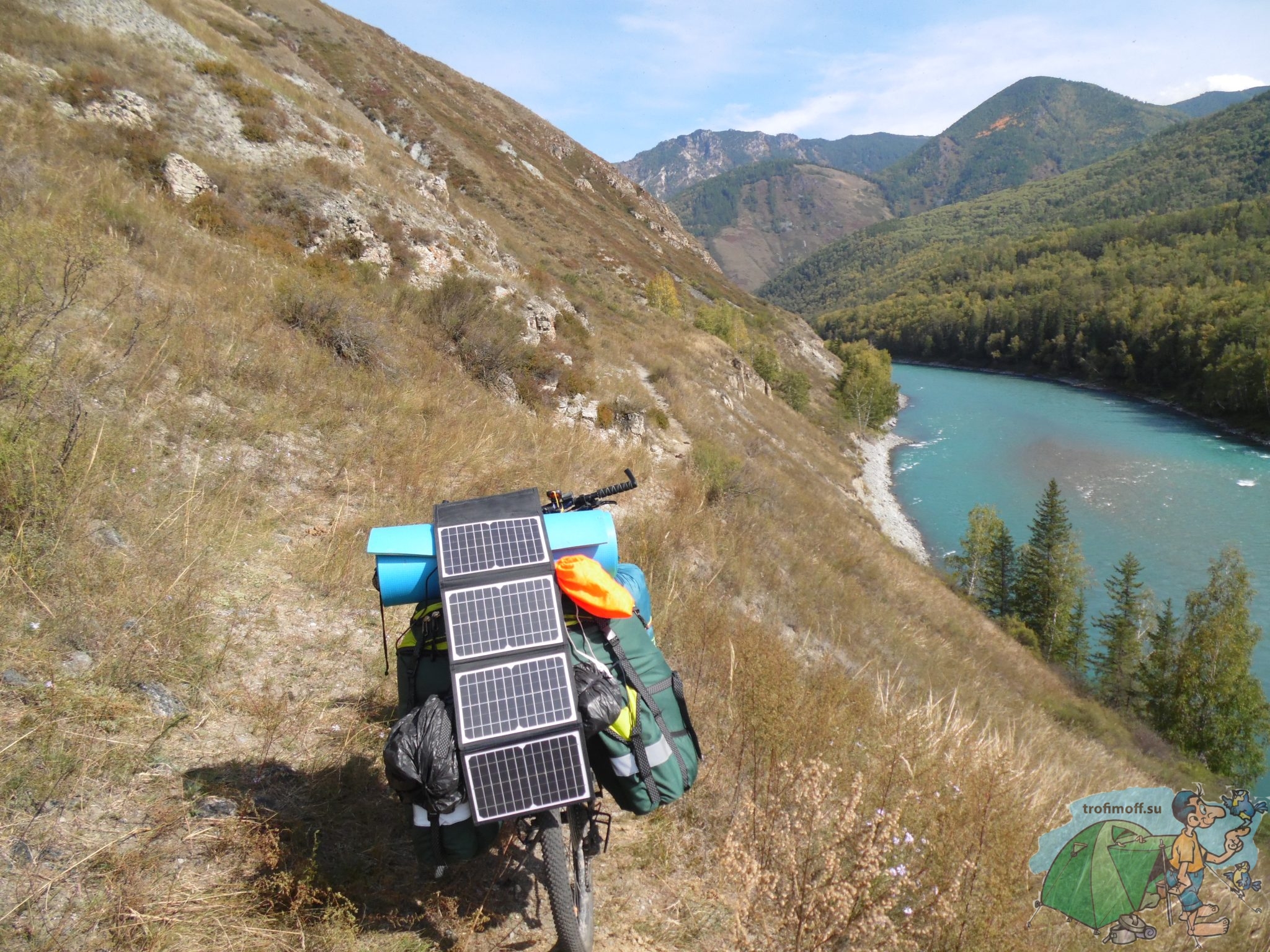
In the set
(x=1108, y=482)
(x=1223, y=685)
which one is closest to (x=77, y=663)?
(x=1223, y=685)

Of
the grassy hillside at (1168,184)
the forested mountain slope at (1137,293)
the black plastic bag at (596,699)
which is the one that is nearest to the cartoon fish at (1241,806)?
the black plastic bag at (596,699)

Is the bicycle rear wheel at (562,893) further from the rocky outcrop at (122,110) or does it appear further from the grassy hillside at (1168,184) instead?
the grassy hillside at (1168,184)

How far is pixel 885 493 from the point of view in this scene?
37.1 m

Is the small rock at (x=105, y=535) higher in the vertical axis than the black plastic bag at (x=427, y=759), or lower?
higher

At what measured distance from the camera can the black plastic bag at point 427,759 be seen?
1843mm

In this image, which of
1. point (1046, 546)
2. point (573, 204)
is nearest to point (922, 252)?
point (573, 204)

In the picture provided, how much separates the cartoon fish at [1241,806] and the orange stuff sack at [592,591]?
130 inches

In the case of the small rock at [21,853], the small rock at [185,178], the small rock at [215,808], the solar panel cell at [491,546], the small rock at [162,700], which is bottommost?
the small rock at [215,808]

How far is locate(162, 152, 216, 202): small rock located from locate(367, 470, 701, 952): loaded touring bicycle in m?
10.8

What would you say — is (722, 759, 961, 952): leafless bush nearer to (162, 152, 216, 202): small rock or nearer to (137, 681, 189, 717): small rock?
(137, 681, 189, 717): small rock

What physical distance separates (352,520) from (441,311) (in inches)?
241

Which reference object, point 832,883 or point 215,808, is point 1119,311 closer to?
point 832,883

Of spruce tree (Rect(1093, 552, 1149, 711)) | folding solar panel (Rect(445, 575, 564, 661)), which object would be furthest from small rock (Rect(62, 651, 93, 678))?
spruce tree (Rect(1093, 552, 1149, 711))

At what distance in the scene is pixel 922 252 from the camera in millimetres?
198750
